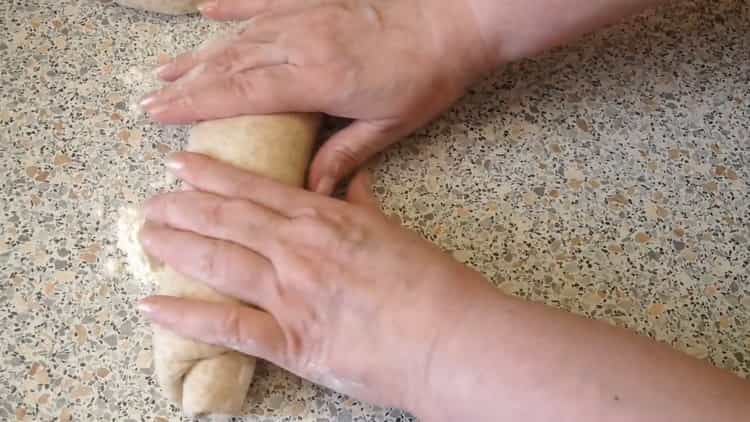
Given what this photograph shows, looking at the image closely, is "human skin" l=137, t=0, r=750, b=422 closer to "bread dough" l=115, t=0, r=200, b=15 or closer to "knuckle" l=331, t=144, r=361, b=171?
"knuckle" l=331, t=144, r=361, b=171

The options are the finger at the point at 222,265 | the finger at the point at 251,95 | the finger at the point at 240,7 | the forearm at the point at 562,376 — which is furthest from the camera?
the finger at the point at 240,7

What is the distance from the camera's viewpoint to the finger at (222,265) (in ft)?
2.77

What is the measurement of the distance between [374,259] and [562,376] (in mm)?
246

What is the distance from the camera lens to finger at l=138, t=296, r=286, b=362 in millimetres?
824

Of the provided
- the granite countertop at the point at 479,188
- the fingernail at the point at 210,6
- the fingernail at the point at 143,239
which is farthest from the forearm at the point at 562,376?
the fingernail at the point at 210,6

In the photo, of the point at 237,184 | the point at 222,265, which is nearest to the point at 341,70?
the point at 237,184

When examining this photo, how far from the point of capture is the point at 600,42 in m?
1.24

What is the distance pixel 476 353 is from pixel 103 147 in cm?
64

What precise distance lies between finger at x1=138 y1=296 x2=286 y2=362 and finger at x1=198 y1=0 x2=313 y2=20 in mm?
503

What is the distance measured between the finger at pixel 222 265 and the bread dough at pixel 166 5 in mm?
487

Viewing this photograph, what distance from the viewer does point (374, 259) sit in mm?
850

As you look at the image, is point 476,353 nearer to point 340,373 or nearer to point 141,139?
point 340,373

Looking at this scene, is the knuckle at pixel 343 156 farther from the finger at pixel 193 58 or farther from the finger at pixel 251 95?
the finger at pixel 193 58

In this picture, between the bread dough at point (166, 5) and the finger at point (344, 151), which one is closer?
the finger at point (344, 151)
